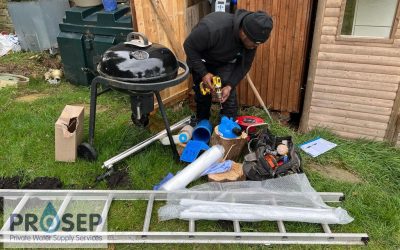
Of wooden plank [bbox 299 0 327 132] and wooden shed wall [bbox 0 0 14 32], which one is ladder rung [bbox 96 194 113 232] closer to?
wooden plank [bbox 299 0 327 132]

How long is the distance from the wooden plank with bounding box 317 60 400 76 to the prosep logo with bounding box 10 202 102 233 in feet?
9.72

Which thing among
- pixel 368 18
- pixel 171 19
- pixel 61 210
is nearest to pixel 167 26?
pixel 171 19

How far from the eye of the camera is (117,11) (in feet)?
17.0

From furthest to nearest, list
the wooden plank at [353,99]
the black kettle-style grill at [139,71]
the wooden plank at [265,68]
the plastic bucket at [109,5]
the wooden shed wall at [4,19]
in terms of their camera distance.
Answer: the wooden shed wall at [4,19]
the plastic bucket at [109,5]
the wooden plank at [265,68]
the wooden plank at [353,99]
the black kettle-style grill at [139,71]

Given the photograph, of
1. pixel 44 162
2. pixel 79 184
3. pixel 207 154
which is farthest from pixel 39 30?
pixel 207 154

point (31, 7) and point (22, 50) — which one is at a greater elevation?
point (31, 7)

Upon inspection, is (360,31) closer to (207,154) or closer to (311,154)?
(311,154)

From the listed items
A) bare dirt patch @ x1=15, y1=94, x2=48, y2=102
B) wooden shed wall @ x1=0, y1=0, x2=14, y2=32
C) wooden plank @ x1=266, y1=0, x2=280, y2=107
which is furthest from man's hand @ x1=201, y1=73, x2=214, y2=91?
wooden shed wall @ x1=0, y1=0, x2=14, y2=32

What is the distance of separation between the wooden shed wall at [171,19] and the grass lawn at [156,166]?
11.1 inches

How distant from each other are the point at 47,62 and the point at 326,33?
5.09m

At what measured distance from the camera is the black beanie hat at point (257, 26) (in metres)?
3.15

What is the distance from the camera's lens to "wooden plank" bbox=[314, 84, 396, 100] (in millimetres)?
3943

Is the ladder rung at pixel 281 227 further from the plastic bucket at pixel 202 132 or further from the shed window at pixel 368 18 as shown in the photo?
the shed window at pixel 368 18

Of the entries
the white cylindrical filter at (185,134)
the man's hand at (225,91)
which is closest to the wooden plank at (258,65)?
the man's hand at (225,91)
